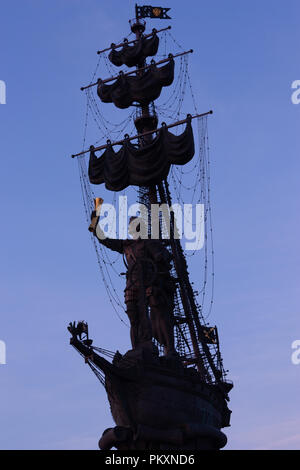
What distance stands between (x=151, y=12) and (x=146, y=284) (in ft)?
56.6

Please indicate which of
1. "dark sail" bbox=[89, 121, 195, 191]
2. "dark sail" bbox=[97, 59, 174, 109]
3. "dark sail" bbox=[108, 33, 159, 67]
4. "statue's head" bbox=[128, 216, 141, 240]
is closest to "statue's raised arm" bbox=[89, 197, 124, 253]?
"statue's head" bbox=[128, 216, 141, 240]

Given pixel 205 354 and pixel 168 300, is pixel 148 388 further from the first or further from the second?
pixel 205 354

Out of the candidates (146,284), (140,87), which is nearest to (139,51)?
(140,87)

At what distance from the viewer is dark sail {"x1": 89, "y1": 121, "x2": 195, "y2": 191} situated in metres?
34.2

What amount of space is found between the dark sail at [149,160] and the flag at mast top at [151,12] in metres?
9.16

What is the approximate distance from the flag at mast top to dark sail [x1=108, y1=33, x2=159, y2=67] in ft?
6.57

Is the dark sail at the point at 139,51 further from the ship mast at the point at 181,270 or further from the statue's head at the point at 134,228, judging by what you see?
the statue's head at the point at 134,228

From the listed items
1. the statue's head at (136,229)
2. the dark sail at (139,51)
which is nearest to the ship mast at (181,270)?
the dark sail at (139,51)

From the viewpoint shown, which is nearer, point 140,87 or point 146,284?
point 146,284

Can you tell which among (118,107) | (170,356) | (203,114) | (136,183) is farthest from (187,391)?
(118,107)

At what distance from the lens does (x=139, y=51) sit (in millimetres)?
39469

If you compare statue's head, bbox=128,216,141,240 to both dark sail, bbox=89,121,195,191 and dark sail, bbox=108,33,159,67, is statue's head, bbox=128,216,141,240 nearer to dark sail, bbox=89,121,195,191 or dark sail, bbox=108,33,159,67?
dark sail, bbox=89,121,195,191

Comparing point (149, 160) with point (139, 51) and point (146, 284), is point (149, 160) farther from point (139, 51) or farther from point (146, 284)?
point (139, 51)
